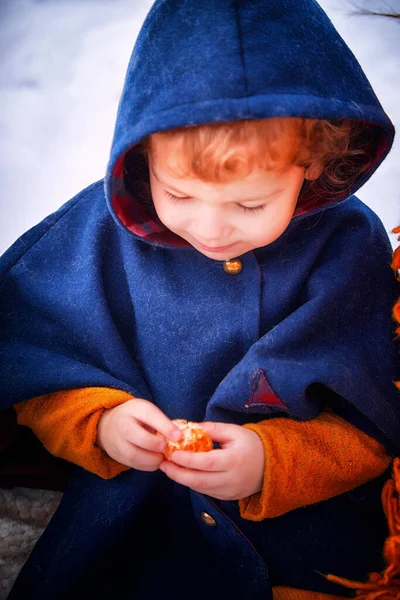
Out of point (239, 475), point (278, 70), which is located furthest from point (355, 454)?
point (278, 70)

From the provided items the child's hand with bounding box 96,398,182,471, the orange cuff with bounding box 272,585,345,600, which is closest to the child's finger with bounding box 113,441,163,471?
the child's hand with bounding box 96,398,182,471

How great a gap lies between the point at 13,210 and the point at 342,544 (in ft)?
3.33

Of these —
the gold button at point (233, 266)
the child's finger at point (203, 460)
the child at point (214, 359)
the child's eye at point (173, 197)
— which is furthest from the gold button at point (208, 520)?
the child's eye at point (173, 197)

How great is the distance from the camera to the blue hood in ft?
1.94

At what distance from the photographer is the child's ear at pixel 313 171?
2.47 ft

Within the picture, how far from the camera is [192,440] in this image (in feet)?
2.40

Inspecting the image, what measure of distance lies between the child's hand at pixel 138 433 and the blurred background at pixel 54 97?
0.65m

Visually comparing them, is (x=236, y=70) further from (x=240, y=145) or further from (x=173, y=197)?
(x=173, y=197)

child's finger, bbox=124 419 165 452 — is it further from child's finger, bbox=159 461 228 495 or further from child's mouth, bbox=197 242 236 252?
child's mouth, bbox=197 242 236 252

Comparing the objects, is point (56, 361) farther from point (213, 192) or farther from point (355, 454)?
point (355, 454)

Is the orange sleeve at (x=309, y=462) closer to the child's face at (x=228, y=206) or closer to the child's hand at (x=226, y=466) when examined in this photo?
the child's hand at (x=226, y=466)

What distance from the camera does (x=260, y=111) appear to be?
58 centimetres

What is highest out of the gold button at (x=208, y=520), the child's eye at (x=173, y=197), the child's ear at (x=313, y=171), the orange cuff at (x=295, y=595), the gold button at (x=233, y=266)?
the child's eye at (x=173, y=197)

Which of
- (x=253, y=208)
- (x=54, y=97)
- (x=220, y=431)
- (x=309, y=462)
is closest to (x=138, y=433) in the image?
(x=220, y=431)
